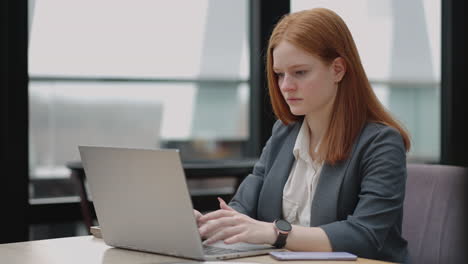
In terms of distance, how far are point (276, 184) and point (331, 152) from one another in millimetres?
211

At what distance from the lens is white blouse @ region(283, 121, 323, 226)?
179cm

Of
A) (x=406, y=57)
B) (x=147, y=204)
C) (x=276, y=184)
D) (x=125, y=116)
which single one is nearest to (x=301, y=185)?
(x=276, y=184)

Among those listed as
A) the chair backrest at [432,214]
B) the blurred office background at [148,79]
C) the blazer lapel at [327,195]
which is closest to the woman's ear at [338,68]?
the blazer lapel at [327,195]

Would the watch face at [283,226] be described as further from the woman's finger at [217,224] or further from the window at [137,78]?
the window at [137,78]

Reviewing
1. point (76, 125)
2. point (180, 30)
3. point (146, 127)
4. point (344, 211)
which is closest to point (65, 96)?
point (76, 125)

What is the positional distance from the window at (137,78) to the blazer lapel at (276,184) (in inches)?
55.6

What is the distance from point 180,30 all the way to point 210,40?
176mm

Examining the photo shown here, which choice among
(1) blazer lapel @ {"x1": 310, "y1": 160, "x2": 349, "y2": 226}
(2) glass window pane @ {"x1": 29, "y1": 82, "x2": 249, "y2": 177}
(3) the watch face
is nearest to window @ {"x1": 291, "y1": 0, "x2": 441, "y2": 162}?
(2) glass window pane @ {"x1": 29, "y1": 82, "x2": 249, "y2": 177}

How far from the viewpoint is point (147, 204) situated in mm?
1397

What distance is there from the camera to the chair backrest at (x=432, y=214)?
1812 millimetres

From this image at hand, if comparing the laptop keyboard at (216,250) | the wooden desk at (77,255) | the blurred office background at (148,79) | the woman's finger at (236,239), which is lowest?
the wooden desk at (77,255)

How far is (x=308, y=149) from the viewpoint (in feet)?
6.12

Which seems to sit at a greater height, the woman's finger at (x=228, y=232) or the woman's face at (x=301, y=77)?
the woman's face at (x=301, y=77)

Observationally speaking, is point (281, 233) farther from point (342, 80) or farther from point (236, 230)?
point (342, 80)
